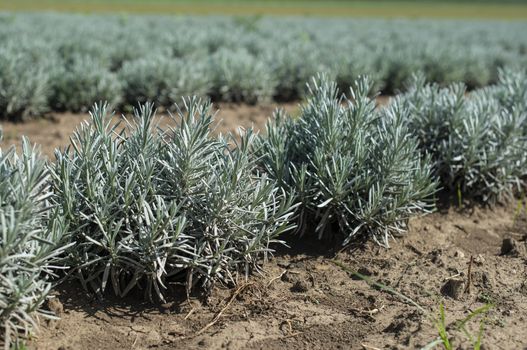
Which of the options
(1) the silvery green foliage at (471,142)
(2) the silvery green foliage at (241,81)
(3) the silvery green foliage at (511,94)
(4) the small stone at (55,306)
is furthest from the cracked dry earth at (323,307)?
(2) the silvery green foliage at (241,81)

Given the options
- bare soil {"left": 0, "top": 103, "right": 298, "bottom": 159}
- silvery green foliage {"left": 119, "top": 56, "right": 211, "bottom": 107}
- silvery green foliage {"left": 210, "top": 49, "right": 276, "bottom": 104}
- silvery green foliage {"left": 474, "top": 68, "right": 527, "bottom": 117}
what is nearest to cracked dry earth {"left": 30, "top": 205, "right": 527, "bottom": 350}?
silvery green foliage {"left": 474, "top": 68, "right": 527, "bottom": 117}

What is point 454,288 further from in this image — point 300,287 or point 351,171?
point 351,171

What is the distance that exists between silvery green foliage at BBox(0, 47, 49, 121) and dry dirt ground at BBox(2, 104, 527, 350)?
4.10 metres

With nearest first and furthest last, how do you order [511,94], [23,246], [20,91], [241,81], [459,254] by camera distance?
[23,246], [459,254], [511,94], [20,91], [241,81]

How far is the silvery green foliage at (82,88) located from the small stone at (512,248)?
15.5 ft

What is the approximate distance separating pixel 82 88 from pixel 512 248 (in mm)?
5192

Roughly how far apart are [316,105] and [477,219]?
5.29 ft

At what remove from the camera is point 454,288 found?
3367 mm

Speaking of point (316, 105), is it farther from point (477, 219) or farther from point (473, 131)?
point (477, 219)

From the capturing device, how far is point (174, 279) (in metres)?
3.38

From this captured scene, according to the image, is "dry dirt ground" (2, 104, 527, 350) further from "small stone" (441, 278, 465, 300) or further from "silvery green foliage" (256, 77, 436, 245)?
"silvery green foliage" (256, 77, 436, 245)

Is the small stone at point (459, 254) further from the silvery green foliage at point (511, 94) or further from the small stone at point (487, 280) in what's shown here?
the silvery green foliage at point (511, 94)

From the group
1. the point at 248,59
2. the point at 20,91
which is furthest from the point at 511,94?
the point at 20,91

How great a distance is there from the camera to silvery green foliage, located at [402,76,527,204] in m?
4.67
